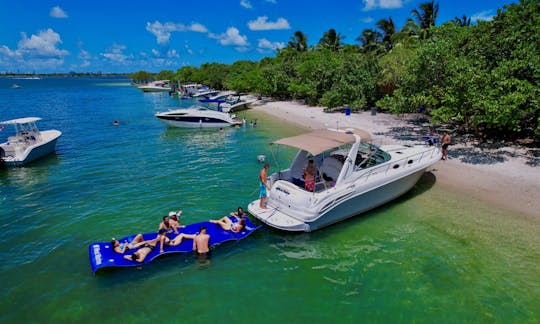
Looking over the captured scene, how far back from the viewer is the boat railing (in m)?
11.2

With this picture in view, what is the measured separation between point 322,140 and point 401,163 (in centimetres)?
352

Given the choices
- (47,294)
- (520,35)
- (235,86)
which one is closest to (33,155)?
(47,294)

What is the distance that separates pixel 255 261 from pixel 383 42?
5341cm

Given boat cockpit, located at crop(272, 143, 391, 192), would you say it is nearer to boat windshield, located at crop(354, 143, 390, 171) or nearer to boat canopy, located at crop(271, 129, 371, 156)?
boat windshield, located at crop(354, 143, 390, 171)

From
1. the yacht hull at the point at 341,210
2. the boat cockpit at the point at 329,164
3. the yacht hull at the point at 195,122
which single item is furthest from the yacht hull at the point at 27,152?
the boat cockpit at the point at 329,164

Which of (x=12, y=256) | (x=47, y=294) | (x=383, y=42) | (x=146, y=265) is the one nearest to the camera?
(x=47, y=294)

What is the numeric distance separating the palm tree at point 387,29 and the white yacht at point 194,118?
34.0 m

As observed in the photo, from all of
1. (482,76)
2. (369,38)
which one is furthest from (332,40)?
(482,76)

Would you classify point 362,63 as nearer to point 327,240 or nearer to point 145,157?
point 145,157

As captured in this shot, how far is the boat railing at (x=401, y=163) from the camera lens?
11.2m

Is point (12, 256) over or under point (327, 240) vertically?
under

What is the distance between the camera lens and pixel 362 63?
33.6 metres

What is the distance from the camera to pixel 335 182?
1123cm

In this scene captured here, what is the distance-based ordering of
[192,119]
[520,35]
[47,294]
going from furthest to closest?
[192,119] → [520,35] → [47,294]
